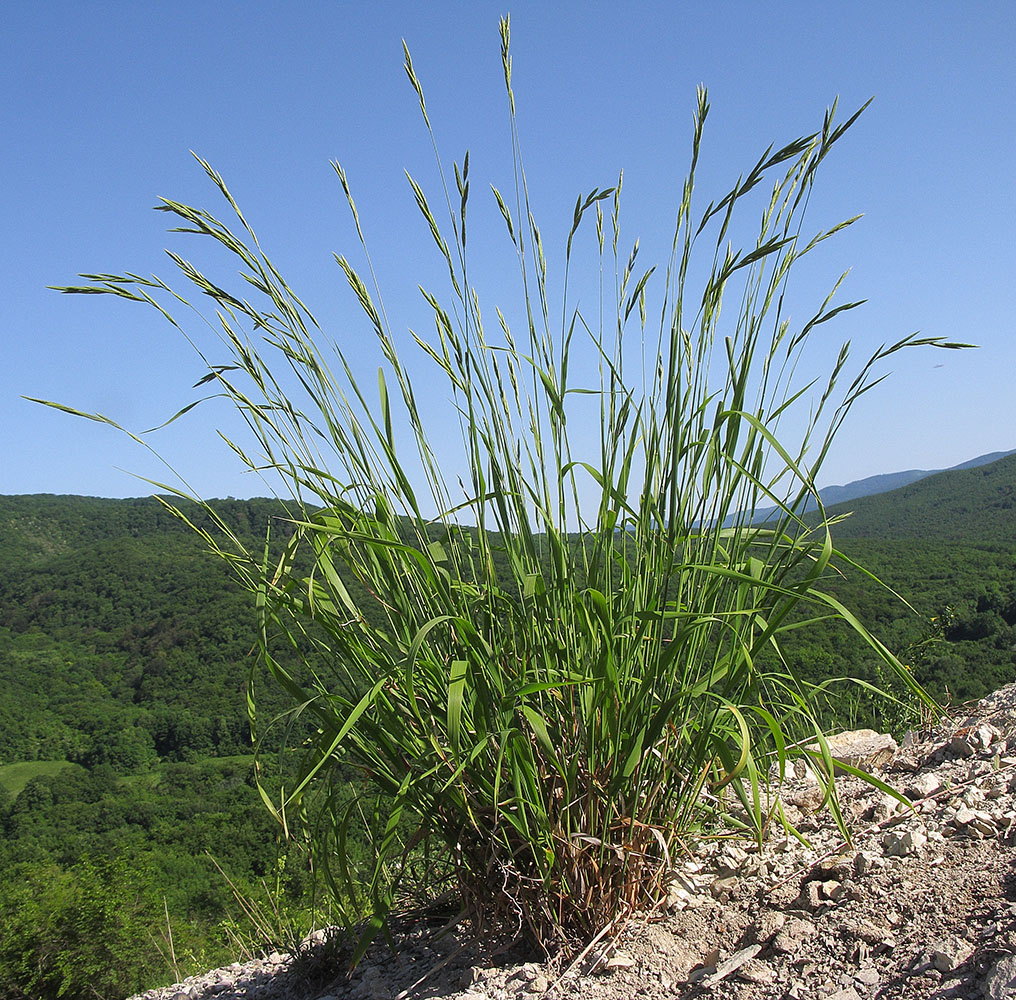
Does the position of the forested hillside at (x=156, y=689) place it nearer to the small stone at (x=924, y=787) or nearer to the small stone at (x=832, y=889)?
the small stone at (x=832, y=889)

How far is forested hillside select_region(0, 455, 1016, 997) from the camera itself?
903 centimetres

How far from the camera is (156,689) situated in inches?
1177

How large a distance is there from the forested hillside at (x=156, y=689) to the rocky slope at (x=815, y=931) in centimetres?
85

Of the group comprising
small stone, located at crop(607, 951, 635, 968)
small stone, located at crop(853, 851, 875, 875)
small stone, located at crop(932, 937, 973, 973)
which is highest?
small stone, located at crop(932, 937, 973, 973)

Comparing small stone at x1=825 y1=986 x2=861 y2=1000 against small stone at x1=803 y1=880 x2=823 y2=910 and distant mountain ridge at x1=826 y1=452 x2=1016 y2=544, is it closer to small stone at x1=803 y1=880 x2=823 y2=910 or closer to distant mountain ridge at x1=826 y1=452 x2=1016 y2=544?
small stone at x1=803 y1=880 x2=823 y2=910

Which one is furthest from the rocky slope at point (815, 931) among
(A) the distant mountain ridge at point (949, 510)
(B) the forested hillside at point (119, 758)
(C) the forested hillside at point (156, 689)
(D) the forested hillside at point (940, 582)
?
(A) the distant mountain ridge at point (949, 510)

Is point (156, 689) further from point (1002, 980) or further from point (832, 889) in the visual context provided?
point (1002, 980)

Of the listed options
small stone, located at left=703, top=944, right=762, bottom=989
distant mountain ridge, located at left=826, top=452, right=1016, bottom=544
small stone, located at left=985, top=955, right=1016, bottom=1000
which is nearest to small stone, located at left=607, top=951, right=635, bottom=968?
small stone, located at left=703, top=944, right=762, bottom=989

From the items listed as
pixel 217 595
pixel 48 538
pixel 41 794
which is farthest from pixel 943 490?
pixel 48 538

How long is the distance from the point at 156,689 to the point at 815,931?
33121 mm

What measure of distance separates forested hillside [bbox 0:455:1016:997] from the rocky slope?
85 cm

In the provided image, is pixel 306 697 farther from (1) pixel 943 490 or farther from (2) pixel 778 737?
(1) pixel 943 490

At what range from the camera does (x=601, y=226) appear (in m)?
1.34

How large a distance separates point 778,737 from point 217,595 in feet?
114
